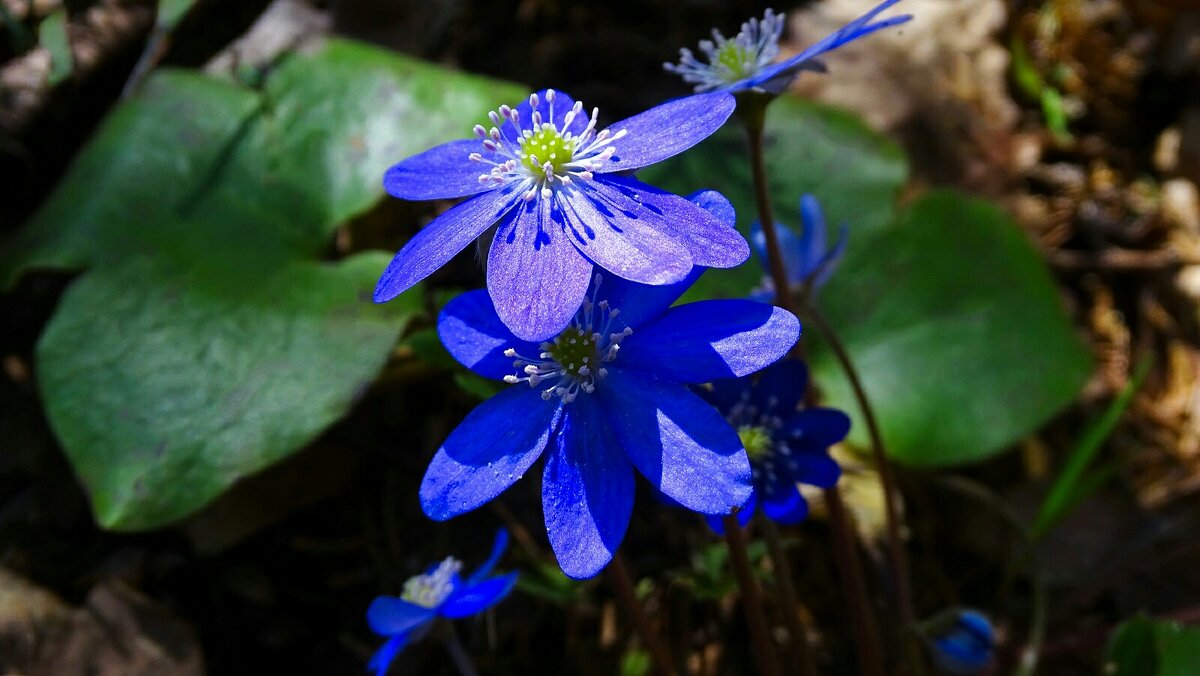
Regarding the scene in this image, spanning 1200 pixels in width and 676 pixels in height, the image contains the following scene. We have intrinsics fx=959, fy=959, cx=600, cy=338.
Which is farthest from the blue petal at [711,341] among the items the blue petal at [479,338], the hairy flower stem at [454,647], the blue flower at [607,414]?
the hairy flower stem at [454,647]

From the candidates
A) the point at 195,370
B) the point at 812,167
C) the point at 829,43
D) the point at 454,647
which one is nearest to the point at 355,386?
the point at 195,370

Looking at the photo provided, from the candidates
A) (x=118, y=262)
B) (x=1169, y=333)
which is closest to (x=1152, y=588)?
(x=1169, y=333)

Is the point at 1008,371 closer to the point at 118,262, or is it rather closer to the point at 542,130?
the point at 542,130

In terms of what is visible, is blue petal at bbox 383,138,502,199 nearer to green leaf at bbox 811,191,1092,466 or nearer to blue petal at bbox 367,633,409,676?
blue petal at bbox 367,633,409,676

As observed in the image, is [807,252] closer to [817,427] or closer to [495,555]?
[817,427]

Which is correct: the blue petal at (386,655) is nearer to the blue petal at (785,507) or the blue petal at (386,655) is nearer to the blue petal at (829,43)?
the blue petal at (785,507)
